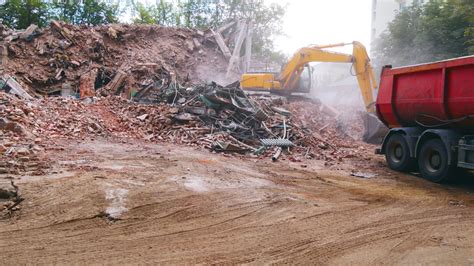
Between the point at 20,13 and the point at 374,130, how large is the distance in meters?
21.5

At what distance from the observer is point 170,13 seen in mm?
36062

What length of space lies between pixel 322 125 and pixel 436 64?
23.0ft

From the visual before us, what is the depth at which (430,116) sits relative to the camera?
7805mm

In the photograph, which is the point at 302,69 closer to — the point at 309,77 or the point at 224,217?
the point at 309,77

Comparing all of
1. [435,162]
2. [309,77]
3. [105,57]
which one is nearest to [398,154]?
[435,162]

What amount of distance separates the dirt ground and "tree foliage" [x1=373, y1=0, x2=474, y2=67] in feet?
44.0

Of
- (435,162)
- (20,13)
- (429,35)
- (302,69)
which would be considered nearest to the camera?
(435,162)

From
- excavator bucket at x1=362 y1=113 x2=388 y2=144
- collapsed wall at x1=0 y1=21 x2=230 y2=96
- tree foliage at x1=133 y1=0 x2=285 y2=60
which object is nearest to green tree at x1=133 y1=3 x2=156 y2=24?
tree foliage at x1=133 y1=0 x2=285 y2=60

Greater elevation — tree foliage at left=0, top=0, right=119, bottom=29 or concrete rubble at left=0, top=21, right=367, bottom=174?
tree foliage at left=0, top=0, right=119, bottom=29

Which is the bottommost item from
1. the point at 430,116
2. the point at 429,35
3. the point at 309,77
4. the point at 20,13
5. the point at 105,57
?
the point at 430,116

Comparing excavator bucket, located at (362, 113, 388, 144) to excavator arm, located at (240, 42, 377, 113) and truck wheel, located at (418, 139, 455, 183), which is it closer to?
excavator arm, located at (240, 42, 377, 113)

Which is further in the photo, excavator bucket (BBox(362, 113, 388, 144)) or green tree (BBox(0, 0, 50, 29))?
green tree (BBox(0, 0, 50, 29))

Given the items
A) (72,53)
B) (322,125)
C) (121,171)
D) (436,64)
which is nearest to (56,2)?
(72,53)

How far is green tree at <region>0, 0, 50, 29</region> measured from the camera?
23.6 metres
